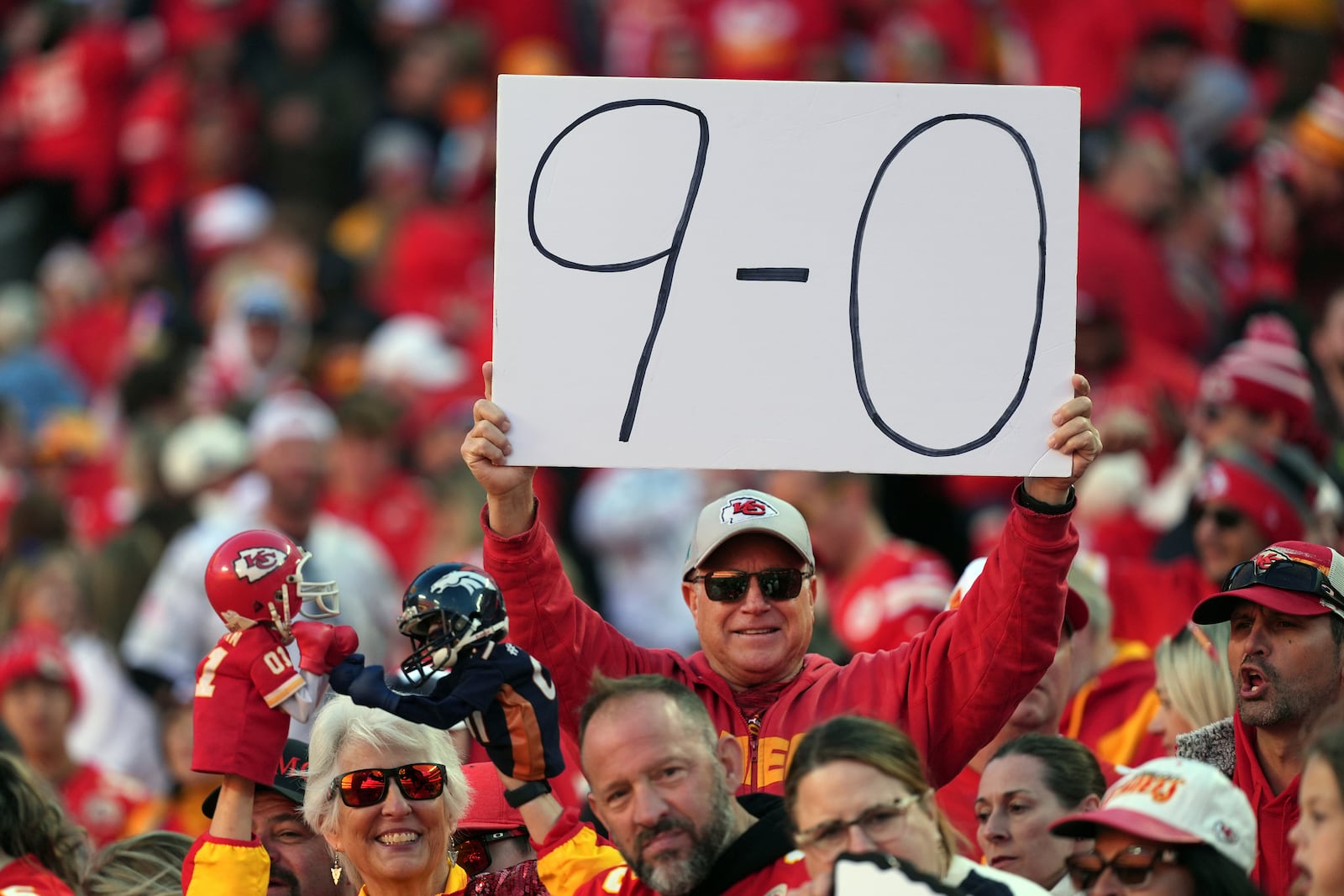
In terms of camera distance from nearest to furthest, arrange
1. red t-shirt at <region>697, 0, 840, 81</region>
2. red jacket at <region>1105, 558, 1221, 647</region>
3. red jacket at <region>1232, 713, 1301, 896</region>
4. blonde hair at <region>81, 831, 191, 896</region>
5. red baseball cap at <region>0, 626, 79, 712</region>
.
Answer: red jacket at <region>1232, 713, 1301, 896</region> → blonde hair at <region>81, 831, 191, 896</region> → red jacket at <region>1105, 558, 1221, 647</region> → red baseball cap at <region>0, 626, 79, 712</region> → red t-shirt at <region>697, 0, 840, 81</region>

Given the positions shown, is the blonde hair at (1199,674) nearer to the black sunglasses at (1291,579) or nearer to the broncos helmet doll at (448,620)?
the black sunglasses at (1291,579)

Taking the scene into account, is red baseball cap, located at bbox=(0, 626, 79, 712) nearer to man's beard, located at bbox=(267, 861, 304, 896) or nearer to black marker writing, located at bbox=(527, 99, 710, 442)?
man's beard, located at bbox=(267, 861, 304, 896)

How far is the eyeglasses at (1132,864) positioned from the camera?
3377 millimetres

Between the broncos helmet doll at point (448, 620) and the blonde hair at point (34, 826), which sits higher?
the broncos helmet doll at point (448, 620)

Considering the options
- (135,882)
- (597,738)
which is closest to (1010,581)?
(597,738)

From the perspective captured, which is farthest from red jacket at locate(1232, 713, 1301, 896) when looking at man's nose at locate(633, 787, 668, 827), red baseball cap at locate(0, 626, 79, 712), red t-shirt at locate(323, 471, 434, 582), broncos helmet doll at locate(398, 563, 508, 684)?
red t-shirt at locate(323, 471, 434, 582)

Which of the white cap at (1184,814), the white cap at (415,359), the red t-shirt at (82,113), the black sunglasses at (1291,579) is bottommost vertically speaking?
the white cap at (1184,814)

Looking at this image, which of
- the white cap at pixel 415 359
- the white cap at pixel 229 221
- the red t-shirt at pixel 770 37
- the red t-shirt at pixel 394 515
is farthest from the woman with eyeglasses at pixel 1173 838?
the white cap at pixel 229 221

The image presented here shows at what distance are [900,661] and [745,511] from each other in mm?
454

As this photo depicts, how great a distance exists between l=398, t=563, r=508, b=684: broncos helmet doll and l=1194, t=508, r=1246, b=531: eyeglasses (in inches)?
117

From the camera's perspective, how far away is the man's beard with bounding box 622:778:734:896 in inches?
141

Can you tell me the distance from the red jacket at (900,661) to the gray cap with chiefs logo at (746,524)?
250mm

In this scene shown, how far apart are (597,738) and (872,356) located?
0.98 meters

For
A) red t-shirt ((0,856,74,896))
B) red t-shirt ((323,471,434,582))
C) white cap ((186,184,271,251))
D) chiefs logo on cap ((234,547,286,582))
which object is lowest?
red t-shirt ((0,856,74,896))
